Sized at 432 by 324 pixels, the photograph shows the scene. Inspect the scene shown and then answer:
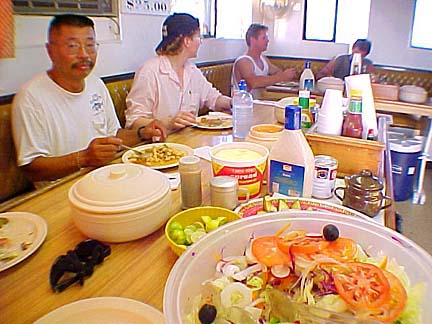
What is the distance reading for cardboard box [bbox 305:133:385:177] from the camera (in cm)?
134

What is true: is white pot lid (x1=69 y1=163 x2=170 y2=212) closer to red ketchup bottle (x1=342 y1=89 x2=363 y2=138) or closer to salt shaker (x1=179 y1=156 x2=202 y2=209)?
salt shaker (x1=179 y1=156 x2=202 y2=209)

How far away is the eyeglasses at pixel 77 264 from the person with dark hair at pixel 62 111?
0.76m

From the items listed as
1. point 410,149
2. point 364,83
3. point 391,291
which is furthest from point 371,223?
point 410,149

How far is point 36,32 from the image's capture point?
7.20ft

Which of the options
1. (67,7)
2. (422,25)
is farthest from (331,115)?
(422,25)

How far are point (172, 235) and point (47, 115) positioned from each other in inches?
49.5

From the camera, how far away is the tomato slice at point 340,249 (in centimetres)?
72

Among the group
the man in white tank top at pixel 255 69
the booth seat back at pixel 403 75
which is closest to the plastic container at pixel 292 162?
the man in white tank top at pixel 255 69

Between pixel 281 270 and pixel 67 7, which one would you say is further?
pixel 67 7

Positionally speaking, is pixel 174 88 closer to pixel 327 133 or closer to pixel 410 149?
pixel 327 133

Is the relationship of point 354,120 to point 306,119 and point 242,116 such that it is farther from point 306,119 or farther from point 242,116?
point 242,116

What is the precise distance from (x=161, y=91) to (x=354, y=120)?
1568mm

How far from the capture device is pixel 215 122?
2.15 m

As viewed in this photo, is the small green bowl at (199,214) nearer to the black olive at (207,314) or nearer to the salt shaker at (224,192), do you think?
the salt shaker at (224,192)
